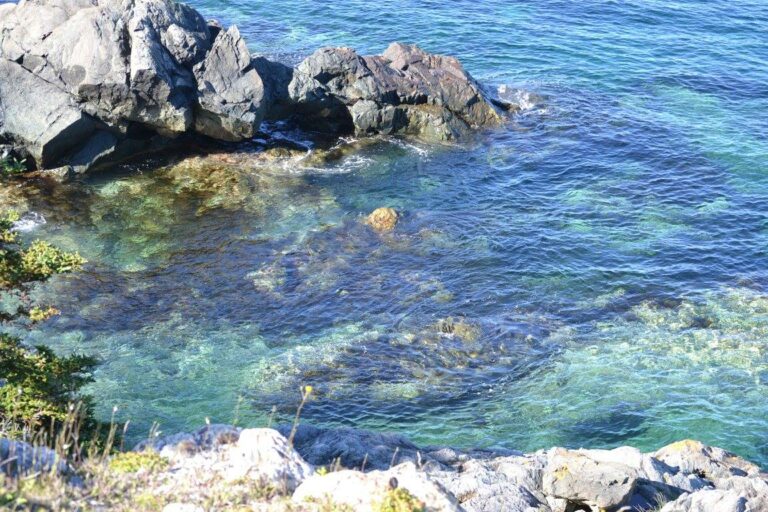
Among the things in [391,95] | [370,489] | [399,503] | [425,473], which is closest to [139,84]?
[391,95]

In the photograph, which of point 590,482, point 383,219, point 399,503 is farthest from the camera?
point 383,219

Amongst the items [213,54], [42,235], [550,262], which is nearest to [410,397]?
[550,262]

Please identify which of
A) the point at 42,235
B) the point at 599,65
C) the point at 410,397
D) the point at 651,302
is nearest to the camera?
the point at 410,397

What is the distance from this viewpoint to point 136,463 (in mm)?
14609

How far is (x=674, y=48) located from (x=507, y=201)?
26.1 m

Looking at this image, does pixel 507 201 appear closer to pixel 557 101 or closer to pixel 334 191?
pixel 334 191

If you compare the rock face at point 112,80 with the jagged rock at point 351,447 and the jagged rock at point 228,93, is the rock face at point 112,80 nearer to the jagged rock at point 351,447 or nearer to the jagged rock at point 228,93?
the jagged rock at point 228,93

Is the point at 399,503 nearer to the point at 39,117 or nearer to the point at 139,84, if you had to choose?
the point at 139,84

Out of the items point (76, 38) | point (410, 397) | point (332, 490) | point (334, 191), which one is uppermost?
point (76, 38)

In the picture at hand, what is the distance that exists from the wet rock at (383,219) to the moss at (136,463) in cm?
2426

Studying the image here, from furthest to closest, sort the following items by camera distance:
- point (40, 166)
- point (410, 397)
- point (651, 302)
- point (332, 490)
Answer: point (40, 166)
point (651, 302)
point (410, 397)
point (332, 490)

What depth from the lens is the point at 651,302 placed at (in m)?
34.3

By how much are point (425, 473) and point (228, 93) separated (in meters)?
30.2

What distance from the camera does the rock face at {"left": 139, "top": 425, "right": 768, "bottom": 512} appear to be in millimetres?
14617
